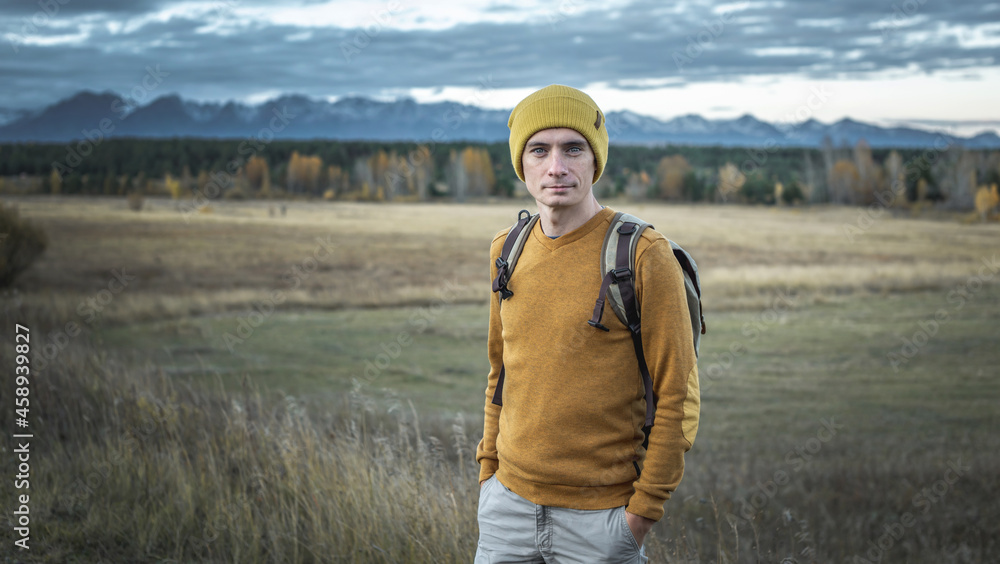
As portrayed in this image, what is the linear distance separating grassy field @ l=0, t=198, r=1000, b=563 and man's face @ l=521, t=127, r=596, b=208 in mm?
1998

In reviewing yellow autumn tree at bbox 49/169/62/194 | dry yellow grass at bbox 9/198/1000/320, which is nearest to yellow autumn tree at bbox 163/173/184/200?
dry yellow grass at bbox 9/198/1000/320

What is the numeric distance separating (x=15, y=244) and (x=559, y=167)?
2696cm

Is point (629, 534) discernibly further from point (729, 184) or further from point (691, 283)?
point (729, 184)

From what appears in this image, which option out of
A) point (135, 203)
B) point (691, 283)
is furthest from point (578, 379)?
point (135, 203)

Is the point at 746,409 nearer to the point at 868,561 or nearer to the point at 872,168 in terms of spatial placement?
the point at 868,561

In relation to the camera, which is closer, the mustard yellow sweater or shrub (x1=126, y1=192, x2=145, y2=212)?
the mustard yellow sweater

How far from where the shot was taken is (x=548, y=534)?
7.85 feet

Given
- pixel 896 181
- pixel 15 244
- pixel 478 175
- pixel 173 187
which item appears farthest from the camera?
pixel 478 175

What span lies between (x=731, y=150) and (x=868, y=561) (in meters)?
163

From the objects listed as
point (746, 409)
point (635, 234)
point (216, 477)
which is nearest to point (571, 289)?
point (635, 234)

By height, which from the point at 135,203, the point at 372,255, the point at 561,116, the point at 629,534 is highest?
the point at 135,203

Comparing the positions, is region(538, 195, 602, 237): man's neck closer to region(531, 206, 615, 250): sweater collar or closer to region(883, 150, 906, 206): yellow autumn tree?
region(531, 206, 615, 250): sweater collar

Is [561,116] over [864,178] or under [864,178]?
under

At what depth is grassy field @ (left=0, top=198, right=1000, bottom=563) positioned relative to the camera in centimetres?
443
